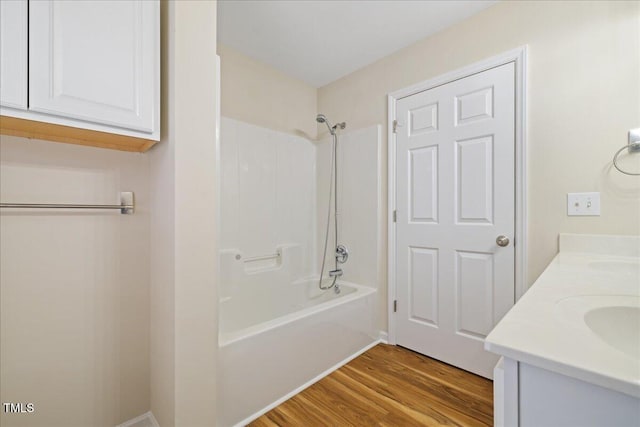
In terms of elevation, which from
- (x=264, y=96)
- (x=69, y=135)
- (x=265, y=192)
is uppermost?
(x=264, y=96)

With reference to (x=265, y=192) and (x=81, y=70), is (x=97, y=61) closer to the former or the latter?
(x=81, y=70)

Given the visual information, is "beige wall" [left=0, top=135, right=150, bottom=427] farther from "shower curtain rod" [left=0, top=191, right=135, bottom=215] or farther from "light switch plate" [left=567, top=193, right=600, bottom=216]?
"light switch plate" [left=567, top=193, right=600, bottom=216]

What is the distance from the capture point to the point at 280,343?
1.56 meters

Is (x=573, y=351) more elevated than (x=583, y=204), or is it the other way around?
(x=583, y=204)

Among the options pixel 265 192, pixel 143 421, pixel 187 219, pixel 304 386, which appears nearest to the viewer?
pixel 187 219

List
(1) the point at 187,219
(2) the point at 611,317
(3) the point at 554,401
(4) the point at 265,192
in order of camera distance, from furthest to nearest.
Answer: (4) the point at 265,192 → (1) the point at 187,219 → (2) the point at 611,317 → (3) the point at 554,401

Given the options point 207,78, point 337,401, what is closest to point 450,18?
point 207,78

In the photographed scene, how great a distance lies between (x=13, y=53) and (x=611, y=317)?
187 centimetres

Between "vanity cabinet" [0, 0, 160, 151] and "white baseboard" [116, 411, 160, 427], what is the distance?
1362 millimetres

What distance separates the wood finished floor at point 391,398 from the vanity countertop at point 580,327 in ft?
3.13

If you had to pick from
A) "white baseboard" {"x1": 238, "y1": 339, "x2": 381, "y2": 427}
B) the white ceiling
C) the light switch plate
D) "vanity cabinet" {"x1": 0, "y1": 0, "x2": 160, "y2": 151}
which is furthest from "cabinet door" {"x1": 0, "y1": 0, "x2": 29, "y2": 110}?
the light switch plate

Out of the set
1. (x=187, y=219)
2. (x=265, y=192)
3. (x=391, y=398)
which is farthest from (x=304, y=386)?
(x=265, y=192)

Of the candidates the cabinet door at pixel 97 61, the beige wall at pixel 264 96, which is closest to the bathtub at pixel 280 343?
the cabinet door at pixel 97 61

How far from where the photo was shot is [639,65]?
4.35 feet
